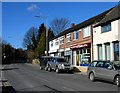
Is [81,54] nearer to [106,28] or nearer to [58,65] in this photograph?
[58,65]

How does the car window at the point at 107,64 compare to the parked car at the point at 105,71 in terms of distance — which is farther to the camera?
the car window at the point at 107,64

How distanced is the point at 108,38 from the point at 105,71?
11393 mm

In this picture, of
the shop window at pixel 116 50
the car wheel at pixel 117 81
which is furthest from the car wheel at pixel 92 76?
the shop window at pixel 116 50

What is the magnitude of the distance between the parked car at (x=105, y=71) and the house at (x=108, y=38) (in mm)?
7448

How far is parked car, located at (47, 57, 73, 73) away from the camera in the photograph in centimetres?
3622

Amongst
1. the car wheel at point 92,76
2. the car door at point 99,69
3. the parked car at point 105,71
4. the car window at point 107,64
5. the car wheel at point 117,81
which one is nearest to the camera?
the car wheel at point 117,81

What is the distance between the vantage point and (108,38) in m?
32.3

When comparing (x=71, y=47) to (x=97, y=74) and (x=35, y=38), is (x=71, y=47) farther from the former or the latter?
(x=35, y=38)

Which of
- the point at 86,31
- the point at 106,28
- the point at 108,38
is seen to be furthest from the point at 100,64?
the point at 86,31

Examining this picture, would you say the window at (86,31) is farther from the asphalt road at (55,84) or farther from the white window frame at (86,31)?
the asphalt road at (55,84)

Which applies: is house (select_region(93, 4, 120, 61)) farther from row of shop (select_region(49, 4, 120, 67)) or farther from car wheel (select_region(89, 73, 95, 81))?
car wheel (select_region(89, 73, 95, 81))

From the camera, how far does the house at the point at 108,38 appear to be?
30.4 m

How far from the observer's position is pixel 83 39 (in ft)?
134

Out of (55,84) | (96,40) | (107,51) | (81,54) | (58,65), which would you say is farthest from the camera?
(81,54)
